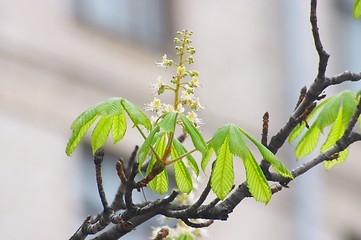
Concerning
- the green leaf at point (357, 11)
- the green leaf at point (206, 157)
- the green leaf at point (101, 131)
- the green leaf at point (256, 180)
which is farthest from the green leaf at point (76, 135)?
the green leaf at point (357, 11)

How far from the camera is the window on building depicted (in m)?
15.4

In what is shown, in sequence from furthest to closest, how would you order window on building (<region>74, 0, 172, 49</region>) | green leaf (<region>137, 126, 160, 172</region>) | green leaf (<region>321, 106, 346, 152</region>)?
1. window on building (<region>74, 0, 172, 49</region>)
2. green leaf (<region>321, 106, 346, 152</region>)
3. green leaf (<region>137, 126, 160, 172</region>)

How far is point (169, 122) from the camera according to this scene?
381cm

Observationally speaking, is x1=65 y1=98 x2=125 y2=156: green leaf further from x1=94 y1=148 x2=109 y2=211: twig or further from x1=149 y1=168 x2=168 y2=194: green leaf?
x1=149 y1=168 x2=168 y2=194: green leaf

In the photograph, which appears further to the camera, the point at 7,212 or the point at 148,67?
the point at 148,67

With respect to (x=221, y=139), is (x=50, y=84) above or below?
below

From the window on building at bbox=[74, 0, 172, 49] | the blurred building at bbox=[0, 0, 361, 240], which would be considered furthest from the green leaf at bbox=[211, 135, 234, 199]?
the window on building at bbox=[74, 0, 172, 49]

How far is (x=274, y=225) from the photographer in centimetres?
1705

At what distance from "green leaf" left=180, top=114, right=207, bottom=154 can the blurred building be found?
9.18 meters

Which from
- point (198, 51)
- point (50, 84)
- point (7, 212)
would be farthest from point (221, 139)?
point (198, 51)

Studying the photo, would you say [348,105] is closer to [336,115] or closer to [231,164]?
[336,115]

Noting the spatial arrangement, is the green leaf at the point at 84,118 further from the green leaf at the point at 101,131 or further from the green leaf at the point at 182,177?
the green leaf at the point at 182,177

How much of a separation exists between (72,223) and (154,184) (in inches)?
378

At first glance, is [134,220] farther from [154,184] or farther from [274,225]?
[274,225]
